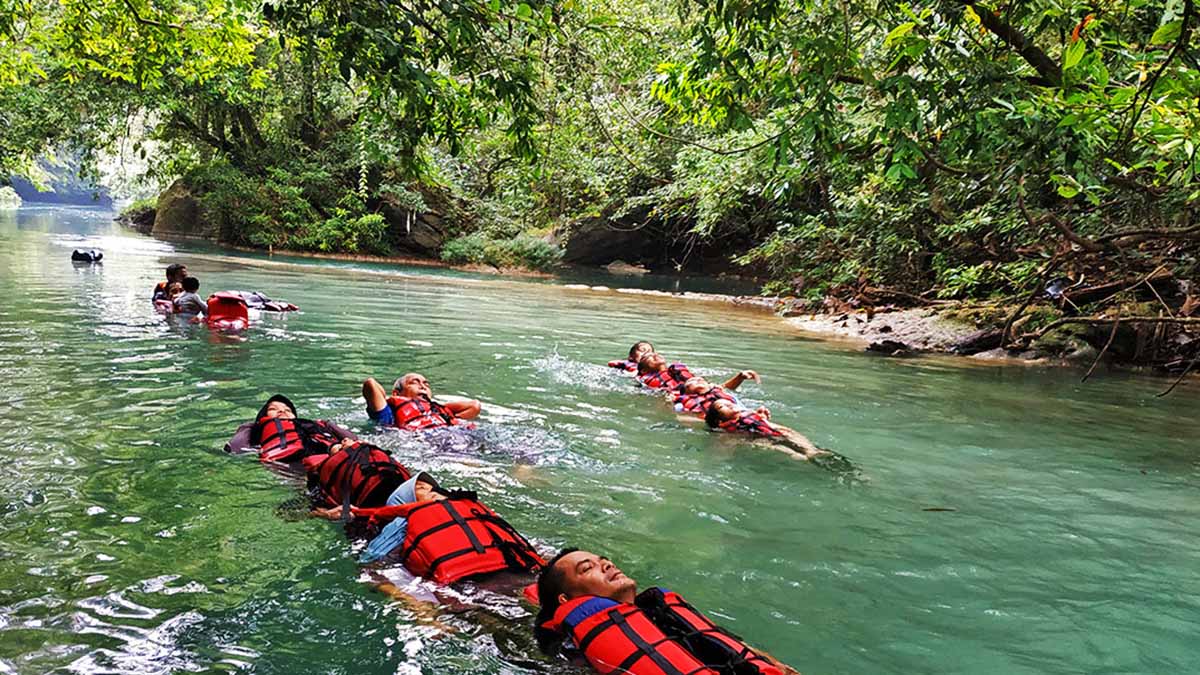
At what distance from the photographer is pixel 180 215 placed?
36062mm

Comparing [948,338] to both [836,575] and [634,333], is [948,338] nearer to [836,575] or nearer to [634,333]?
[634,333]

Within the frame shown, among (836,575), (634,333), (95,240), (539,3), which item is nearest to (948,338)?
(634,333)

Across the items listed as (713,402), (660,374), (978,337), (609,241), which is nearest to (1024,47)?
(713,402)

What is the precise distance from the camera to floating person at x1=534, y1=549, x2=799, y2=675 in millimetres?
3023

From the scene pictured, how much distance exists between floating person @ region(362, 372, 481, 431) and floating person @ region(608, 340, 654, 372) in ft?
9.38

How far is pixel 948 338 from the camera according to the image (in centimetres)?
1306

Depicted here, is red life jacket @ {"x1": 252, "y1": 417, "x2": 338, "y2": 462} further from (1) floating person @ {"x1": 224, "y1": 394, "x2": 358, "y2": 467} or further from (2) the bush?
(2) the bush

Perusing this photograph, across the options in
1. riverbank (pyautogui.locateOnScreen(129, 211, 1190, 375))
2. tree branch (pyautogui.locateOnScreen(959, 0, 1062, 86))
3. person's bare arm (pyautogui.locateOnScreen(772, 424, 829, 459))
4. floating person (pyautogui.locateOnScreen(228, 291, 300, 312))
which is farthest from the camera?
floating person (pyautogui.locateOnScreen(228, 291, 300, 312))

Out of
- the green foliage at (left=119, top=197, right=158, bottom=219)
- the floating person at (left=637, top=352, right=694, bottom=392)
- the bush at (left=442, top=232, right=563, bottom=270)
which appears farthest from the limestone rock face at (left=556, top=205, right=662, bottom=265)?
the green foliage at (left=119, top=197, right=158, bottom=219)

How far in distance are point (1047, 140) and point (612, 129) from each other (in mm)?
12540

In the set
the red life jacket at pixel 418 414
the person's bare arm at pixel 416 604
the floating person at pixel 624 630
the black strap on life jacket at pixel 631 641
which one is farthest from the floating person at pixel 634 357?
the black strap on life jacket at pixel 631 641

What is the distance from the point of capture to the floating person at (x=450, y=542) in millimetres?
3924

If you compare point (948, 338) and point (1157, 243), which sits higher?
point (1157, 243)

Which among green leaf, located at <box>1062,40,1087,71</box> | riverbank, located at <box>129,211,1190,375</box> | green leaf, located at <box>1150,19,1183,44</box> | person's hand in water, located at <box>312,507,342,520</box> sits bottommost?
person's hand in water, located at <box>312,507,342,520</box>
